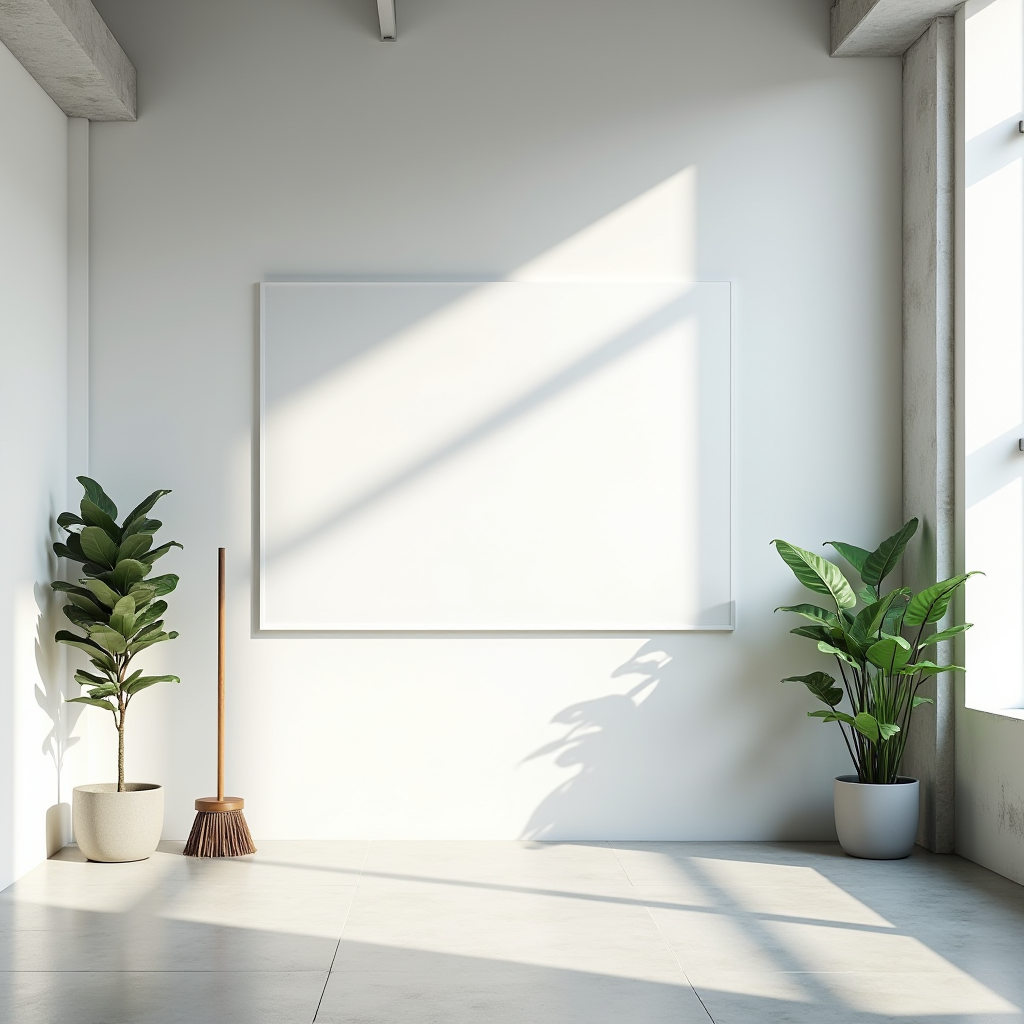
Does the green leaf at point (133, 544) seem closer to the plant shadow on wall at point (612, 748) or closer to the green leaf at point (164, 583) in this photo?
the green leaf at point (164, 583)

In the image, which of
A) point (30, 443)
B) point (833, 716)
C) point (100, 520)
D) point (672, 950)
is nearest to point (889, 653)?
point (833, 716)

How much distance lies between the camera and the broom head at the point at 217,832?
4188 millimetres

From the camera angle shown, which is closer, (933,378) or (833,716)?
(833,716)

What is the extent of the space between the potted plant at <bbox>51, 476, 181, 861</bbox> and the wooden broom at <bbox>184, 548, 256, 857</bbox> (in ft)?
0.49

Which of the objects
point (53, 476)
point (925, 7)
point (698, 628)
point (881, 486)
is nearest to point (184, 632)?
point (53, 476)

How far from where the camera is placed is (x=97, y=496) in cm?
429

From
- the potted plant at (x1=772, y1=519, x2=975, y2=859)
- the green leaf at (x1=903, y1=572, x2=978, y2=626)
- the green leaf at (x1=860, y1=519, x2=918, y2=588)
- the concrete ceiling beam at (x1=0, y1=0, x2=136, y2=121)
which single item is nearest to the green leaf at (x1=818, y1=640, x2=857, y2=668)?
the potted plant at (x1=772, y1=519, x2=975, y2=859)

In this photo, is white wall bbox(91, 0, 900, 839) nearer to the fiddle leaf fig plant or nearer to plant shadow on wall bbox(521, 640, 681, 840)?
plant shadow on wall bbox(521, 640, 681, 840)

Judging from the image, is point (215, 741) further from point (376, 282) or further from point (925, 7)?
point (925, 7)

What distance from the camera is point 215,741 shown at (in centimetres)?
449

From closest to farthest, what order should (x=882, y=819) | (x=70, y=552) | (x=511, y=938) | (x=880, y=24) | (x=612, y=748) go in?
(x=511, y=938)
(x=882, y=819)
(x=70, y=552)
(x=880, y=24)
(x=612, y=748)

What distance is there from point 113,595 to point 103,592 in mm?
37

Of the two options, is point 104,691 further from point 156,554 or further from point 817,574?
point 817,574

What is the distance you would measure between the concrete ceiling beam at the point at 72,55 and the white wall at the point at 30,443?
0.07 metres
